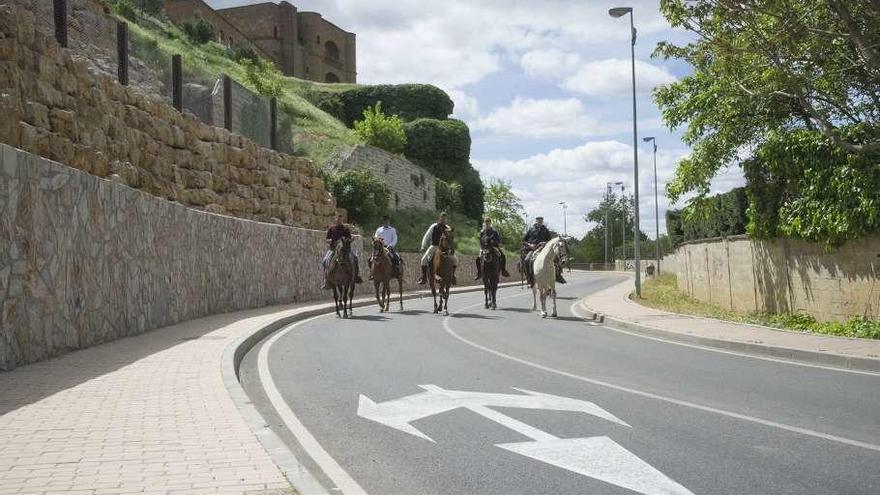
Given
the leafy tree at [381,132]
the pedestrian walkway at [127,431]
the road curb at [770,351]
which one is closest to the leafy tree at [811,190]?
the road curb at [770,351]

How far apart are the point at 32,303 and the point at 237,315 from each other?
9.81 m

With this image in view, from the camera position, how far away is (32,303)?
35.1 feet

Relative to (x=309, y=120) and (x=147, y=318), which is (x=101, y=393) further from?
(x=309, y=120)

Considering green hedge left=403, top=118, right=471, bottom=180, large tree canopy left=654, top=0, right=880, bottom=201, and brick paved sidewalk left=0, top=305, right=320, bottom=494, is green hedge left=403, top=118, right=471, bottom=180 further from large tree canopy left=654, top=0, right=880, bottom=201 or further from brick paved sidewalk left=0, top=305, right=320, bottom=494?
brick paved sidewalk left=0, top=305, right=320, bottom=494

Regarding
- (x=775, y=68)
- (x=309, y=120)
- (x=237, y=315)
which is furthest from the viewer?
(x=309, y=120)

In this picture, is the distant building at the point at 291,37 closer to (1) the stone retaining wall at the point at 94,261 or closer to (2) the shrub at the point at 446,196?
(2) the shrub at the point at 446,196

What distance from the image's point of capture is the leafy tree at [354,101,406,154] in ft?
237

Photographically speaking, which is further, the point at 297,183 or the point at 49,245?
the point at 297,183

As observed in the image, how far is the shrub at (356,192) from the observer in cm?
4722

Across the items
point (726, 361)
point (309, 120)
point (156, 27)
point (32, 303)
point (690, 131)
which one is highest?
point (156, 27)

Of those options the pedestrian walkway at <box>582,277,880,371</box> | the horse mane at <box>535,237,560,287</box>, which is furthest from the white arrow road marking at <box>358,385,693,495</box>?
the horse mane at <box>535,237,560,287</box>

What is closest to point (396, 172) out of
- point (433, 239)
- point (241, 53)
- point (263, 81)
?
point (263, 81)

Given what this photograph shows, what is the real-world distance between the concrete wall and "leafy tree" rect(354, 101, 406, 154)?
47963mm

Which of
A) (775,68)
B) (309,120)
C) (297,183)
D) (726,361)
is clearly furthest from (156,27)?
(726,361)
